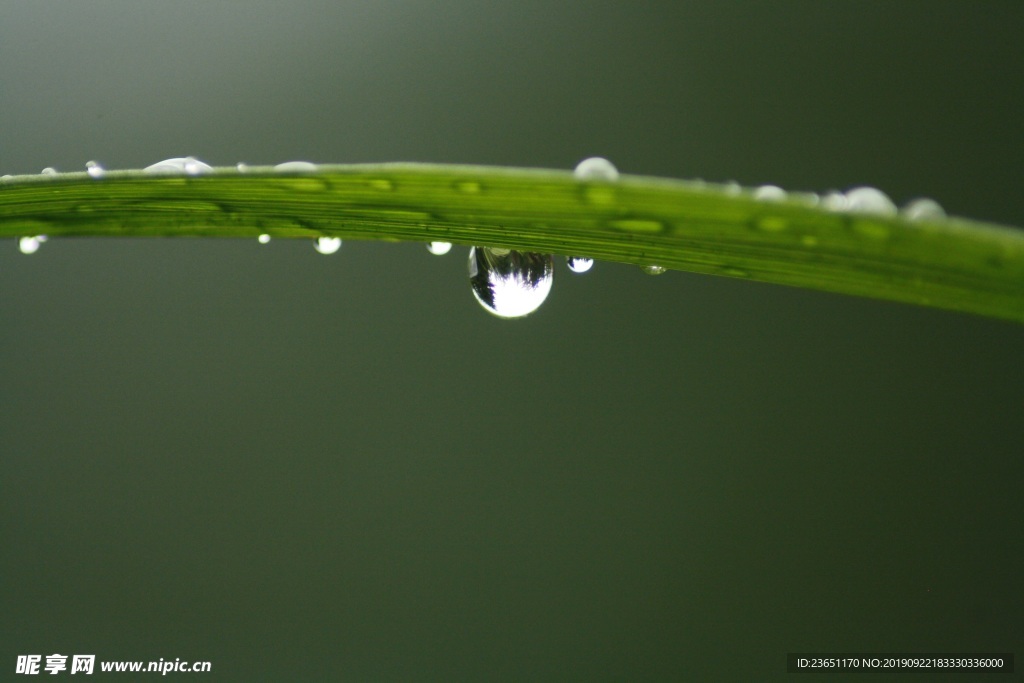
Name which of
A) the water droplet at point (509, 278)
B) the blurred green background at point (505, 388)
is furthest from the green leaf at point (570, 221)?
the blurred green background at point (505, 388)

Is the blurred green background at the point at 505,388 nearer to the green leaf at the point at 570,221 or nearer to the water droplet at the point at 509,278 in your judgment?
the water droplet at the point at 509,278

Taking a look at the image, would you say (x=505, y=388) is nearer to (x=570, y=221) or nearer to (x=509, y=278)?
(x=509, y=278)

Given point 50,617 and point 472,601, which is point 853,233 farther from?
point 50,617

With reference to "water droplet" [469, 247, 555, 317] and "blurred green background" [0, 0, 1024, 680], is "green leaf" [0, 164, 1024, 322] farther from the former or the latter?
"blurred green background" [0, 0, 1024, 680]

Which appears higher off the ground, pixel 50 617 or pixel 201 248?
pixel 201 248

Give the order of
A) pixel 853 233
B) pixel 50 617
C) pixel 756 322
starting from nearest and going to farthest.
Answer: pixel 853 233
pixel 50 617
pixel 756 322

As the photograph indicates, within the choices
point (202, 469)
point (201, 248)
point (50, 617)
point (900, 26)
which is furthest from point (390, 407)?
point (900, 26)
